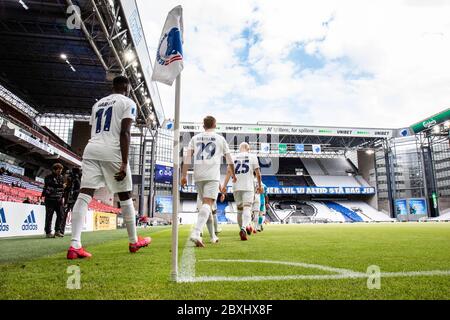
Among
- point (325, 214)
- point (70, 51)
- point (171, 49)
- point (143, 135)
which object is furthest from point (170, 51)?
point (325, 214)

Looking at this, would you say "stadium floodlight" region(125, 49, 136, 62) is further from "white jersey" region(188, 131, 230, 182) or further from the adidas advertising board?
"white jersey" region(188, 131, 230, 182)

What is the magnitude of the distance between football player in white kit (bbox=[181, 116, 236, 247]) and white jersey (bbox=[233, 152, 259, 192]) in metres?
1.75

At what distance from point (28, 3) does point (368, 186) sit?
1602 inches

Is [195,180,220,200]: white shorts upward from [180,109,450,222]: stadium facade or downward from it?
downward

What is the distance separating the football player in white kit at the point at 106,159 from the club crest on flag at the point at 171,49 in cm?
114

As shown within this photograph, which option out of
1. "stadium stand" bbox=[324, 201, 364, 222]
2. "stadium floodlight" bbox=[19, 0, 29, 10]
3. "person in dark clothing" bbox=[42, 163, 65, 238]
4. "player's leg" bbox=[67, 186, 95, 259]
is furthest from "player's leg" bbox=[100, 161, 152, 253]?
"stadium stand" bbox=[324, 201, 364, 222]

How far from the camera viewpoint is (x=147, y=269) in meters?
2.49

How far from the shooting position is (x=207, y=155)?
15.1 ft

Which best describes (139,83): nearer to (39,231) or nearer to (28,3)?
(28,3)

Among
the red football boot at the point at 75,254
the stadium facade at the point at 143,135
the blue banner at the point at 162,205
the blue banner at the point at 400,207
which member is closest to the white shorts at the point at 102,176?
the red football boot at the point at 75,254

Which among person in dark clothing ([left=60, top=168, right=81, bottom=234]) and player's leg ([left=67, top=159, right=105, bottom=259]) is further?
person in dark clothing ([left=60, top=168, right=81, bottom=234])

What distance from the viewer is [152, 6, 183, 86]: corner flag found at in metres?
2.48
